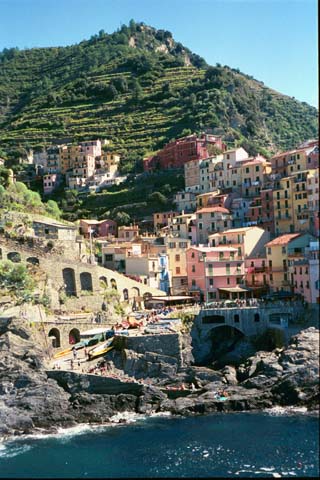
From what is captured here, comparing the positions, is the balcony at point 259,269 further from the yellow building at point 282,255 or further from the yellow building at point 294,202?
the yellow building at point 294,202

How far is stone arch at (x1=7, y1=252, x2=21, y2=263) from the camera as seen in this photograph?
31141 mm

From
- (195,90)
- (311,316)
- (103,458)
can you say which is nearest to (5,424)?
(103,458)

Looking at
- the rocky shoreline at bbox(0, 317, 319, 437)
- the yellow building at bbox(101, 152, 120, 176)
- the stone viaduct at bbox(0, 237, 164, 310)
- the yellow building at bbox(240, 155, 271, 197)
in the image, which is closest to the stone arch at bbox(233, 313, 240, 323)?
the rocky shoreline at bbox(0, 317, 319, 437)

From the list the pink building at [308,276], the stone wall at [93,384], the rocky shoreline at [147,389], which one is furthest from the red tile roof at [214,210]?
the stone wall at [93,384]

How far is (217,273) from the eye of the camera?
1268 inches

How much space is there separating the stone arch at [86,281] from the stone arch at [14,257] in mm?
2906

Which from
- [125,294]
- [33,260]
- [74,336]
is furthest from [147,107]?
[74,336]

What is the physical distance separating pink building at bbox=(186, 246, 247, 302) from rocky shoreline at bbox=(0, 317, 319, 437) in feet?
21.2

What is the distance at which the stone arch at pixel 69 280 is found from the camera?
31.3m

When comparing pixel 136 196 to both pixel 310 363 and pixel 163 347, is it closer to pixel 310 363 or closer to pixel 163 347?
pixel 163 347

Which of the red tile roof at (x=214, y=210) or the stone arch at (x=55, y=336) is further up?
the red tile roof at (x=214, y=210)

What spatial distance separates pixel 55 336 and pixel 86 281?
481cm

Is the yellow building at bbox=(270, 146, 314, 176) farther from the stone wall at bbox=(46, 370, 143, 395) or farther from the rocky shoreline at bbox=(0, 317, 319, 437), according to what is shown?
the stone wall at bbox=(46, 370, 143, 395)

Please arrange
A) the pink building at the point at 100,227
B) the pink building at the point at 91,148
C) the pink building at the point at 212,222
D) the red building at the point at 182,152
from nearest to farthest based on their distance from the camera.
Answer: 1. the pink building at the point at 212,222
2. the pink building at the point at 100,227
3. the red building at the point at 182,152
4. the pink building at the point at 91,148
